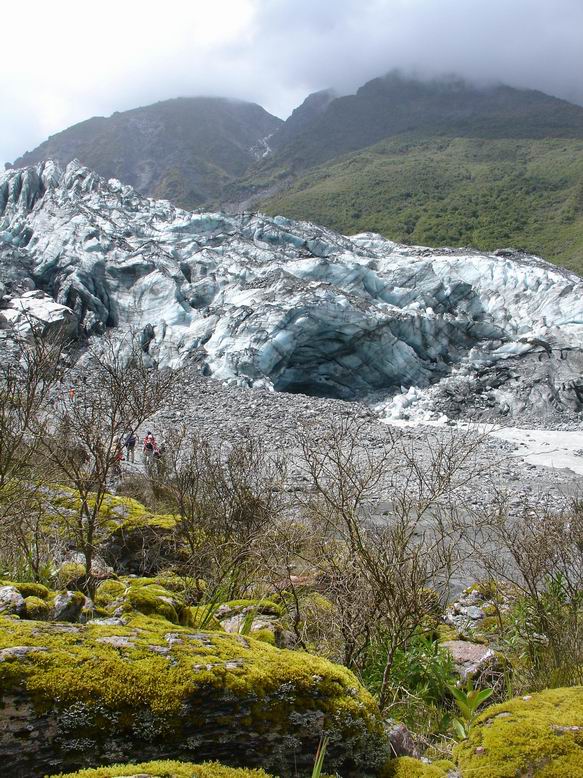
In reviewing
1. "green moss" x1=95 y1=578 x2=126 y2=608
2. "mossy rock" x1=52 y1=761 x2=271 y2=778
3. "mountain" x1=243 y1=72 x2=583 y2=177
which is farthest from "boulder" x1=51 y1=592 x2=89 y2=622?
"mountain" x1=243 y1=72 x2=583 y2=177

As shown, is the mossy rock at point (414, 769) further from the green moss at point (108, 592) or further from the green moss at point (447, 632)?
the green moss at point (447, 632)

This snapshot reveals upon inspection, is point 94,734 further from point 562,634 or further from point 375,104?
point 375,104

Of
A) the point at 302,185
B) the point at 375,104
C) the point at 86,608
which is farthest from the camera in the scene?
the point at 375,104

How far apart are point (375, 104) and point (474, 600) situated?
16606 cm

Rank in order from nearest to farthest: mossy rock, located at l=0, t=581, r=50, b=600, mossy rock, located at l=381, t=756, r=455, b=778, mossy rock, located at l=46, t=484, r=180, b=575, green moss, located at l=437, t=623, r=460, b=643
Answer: mossy rock, located at l=381, t=756, r=455, b=778 → mossy rock, located at l=0, t=581, r=50, b=600 → green moss, located at l=437, t=623, r=460, b=643 → mossy rock, located at l=46, t=484, r=180, b=575

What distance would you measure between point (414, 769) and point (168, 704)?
4.08 ft

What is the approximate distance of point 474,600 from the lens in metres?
8.66

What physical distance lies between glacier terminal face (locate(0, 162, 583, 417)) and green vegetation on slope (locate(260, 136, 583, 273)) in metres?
26.2

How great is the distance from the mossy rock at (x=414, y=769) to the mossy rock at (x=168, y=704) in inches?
2.1

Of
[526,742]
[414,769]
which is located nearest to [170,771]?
[414,769]

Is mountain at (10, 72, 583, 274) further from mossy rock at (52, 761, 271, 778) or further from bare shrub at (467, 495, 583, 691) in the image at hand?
mossy rock at (52, 761, 271, 778)

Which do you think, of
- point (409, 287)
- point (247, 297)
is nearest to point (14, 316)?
point (247, 297)

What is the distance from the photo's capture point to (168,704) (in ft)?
7.46

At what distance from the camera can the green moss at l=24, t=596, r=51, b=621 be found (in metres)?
3.29
